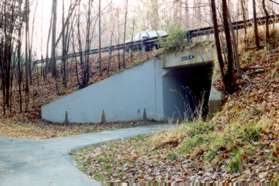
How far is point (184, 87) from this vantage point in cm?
2220

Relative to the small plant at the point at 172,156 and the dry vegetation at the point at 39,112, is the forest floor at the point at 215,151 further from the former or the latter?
the dry vegetation at the point at 39,112

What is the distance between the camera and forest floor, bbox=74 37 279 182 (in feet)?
21.6

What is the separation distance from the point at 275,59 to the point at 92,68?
591 inches

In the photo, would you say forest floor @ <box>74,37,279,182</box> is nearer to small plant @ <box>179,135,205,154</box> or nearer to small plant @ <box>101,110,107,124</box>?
small plant @ <box>179,135,205,154</box>

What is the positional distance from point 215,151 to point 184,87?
48.3ft

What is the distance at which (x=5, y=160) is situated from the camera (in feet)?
34.4

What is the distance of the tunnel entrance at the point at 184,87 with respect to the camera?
21234mm

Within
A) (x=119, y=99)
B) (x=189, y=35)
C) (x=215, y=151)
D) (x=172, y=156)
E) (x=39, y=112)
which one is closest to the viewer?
(x=215, y=151)

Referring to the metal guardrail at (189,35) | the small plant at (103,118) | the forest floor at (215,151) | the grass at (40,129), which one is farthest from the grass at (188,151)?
the small plant at (103,118)

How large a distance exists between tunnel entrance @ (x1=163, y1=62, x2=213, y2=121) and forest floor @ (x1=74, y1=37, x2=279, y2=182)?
8377mm

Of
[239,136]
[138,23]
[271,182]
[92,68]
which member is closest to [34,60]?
[92,68]

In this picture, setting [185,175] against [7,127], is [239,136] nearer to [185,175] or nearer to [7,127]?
[185,175]

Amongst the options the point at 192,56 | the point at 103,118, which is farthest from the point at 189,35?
the point at 103,118

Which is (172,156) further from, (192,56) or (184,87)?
(184,87)
